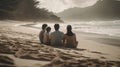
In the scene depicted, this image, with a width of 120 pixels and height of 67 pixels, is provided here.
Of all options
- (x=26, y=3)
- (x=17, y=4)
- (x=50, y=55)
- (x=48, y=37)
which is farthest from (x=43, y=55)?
(x=26, y=3)

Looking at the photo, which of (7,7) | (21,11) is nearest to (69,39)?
(7,7)

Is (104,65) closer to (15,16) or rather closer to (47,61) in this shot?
(47,61)

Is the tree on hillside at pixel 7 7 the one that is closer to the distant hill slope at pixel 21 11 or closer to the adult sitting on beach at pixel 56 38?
the distant hill slope at pixel 21 11

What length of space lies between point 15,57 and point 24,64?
0.63m

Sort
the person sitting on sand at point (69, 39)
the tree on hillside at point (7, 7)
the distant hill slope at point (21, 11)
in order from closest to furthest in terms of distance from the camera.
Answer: the person sitting on sand at point (69, 39) → the tree on hillside at point (7, 7) → the distant hill slope at point (21, 11)

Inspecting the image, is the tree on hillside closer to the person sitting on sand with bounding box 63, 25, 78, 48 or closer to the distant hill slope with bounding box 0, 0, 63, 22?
the distant hill slope with bounding box 0, 0, 63, 22

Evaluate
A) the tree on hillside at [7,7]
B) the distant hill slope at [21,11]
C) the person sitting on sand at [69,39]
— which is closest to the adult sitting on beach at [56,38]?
the person sitting on sand at [69,39]

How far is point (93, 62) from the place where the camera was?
4652 mm

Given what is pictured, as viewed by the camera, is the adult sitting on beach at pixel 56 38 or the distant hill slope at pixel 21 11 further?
the distant hill slope at pixel 21 11

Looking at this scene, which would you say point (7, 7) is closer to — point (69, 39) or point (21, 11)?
point (21, 11)

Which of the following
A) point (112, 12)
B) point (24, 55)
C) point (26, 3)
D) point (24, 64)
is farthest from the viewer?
point (112, 12)

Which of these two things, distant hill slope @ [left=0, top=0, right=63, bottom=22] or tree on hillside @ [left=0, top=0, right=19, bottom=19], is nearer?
tree on hillside @ [left=0, top=0, right=19, bottom=19]

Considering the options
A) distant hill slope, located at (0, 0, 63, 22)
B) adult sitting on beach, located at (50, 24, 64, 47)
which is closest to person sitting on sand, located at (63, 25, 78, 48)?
adult sitting on beach, located at (50, 24, 64, 47)

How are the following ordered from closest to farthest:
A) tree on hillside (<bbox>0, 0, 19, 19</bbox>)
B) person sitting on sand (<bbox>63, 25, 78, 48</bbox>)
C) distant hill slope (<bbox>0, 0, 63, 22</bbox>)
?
person sitting on sand (<bbox>63, 25, 78, 48</bbox>)
tree on hillside (<bbox>0, 0, 19, 19</bbox>)
distant hill slope (<bbox>0, 0, 63, 22</bbox>)
